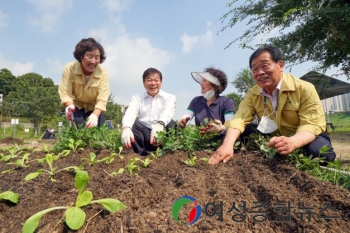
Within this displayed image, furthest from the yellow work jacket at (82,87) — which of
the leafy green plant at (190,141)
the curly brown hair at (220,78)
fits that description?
the curly brown hair at (220,78)

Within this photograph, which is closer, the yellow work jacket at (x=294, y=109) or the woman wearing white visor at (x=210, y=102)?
the yellow work jacket at (x=294, y=109)

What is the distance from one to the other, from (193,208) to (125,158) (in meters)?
1.45

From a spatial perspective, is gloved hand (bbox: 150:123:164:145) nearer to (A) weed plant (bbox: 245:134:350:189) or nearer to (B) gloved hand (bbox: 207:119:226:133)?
(B) gloved hand (bbox: 207:119:226:133)

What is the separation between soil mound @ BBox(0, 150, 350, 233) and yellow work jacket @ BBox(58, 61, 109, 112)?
1555 millimetres

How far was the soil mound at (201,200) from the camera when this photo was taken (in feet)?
3.85

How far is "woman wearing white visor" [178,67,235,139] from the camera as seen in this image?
3.24 meters

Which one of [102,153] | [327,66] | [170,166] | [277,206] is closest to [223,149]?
[170,166]

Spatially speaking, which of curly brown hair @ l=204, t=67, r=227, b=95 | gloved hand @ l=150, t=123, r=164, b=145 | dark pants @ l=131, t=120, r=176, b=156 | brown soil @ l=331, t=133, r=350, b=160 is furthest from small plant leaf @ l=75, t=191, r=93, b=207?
brown soil @ l=331, t=133, r=350, b=160

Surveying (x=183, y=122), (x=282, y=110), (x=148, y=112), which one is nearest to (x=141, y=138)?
(x=148, y=112)

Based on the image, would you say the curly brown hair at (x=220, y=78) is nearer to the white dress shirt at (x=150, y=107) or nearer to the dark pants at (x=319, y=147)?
the white dress shirt at (x=150, y=107)

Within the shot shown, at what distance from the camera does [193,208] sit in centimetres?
128

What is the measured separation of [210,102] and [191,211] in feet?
7.18

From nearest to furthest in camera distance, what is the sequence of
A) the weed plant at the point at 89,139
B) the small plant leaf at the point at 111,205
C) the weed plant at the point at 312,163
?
the small plant leaf at the point at 111,205 → the weed plant at the point at 312,163 → the weed plant at the point at 89,139

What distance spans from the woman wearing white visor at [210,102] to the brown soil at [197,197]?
114 cm
